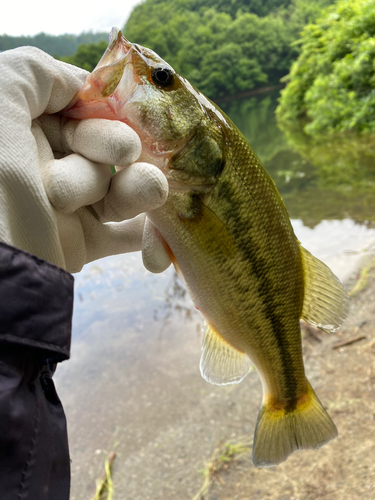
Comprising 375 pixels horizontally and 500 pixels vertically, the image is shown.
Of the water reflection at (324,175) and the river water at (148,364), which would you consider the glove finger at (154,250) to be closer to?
the river water at (148,364)

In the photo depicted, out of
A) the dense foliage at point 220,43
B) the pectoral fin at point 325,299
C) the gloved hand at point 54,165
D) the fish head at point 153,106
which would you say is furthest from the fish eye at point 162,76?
the dense foliage at point 220,43

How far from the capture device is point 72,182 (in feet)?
3.86

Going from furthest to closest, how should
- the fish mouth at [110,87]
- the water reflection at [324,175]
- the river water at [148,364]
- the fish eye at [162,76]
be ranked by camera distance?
1. the water reflection at [324,175]
2. the river water at [148,364]
3. the fish eye at [162,76]
4. the fish mouth at [110,87]

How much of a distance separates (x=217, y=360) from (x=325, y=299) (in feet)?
2.01

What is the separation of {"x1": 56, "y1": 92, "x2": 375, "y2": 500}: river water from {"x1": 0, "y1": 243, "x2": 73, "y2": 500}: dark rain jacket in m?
2.66

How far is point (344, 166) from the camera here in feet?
37.1

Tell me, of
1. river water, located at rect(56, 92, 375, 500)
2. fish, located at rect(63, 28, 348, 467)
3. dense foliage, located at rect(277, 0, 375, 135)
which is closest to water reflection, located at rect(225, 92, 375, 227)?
river water, located at rect(56, 92, 375, 500)

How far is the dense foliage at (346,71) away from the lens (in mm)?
13242

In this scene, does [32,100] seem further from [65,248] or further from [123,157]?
[65,248]

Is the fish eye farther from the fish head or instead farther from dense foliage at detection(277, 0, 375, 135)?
dense foliage at detection(277, 0, 375, 135)

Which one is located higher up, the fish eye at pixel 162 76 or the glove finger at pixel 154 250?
the fish eye at pixel 162 76

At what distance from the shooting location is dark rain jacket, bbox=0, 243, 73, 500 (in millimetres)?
909

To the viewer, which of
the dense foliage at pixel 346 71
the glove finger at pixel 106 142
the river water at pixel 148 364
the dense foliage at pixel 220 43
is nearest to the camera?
the glove finger at pixel 106 142

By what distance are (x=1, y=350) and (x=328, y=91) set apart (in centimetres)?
1816
